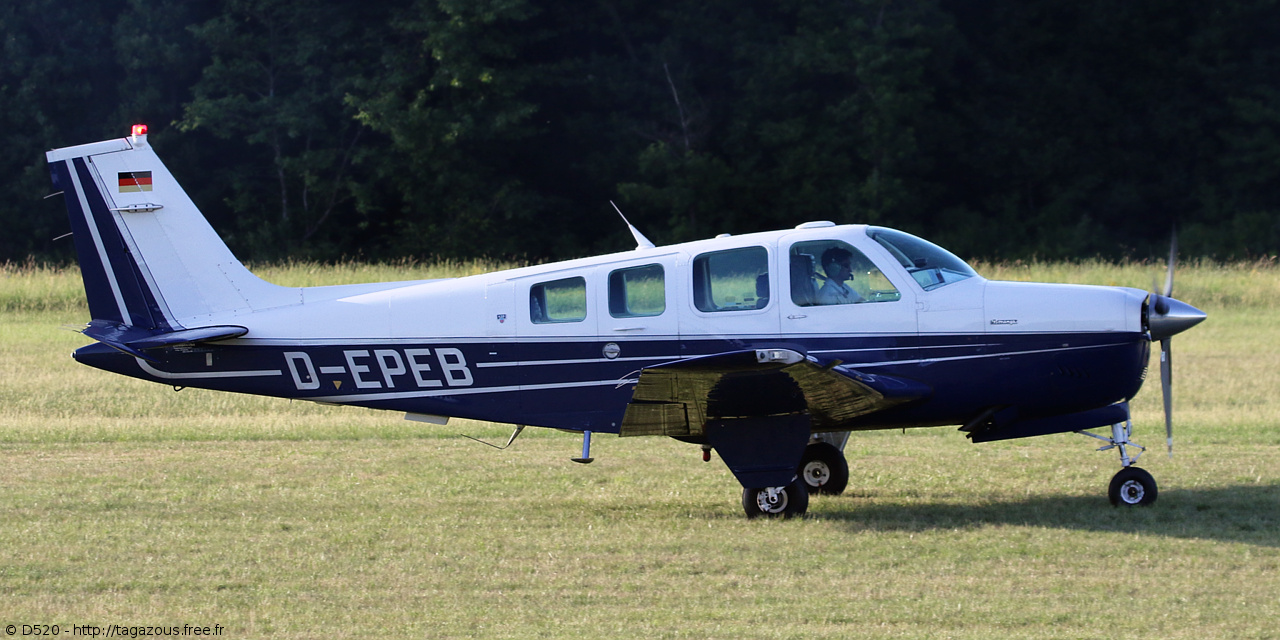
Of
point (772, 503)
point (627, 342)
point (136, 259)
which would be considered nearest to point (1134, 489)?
point (772, 503)

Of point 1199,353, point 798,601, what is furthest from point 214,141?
point 798,601

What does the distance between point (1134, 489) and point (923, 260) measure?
2.18m

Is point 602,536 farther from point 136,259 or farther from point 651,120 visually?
point 651,120

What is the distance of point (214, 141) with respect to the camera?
124ft

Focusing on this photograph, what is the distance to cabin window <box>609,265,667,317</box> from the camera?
8406 millimetres

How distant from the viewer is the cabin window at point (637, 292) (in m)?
8.41

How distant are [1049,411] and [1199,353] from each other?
10.3 metres

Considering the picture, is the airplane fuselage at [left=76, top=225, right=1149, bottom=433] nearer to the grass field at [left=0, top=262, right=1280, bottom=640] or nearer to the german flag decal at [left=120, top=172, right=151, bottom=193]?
the grass field at [left=0, top=262, right=1280, bottom=640]

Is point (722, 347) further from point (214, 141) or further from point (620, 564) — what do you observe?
point (214, 141)

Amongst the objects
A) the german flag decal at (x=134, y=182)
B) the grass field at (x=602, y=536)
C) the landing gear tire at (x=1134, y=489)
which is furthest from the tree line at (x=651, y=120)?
the landing gear tire at (x=1134, y=489)

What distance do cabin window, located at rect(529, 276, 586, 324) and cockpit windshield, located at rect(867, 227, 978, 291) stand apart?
6.72 feet

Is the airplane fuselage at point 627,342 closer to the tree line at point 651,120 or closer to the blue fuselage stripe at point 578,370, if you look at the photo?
the blue fuselage stripe at point 578,370

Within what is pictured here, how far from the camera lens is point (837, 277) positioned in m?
8.27

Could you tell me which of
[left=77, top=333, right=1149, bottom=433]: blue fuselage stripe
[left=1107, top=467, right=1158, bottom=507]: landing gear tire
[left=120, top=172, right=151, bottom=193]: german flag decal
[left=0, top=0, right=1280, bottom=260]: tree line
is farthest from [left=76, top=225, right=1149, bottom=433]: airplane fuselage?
[left=0, top=0, right=1280, bottom=260]: tree line
